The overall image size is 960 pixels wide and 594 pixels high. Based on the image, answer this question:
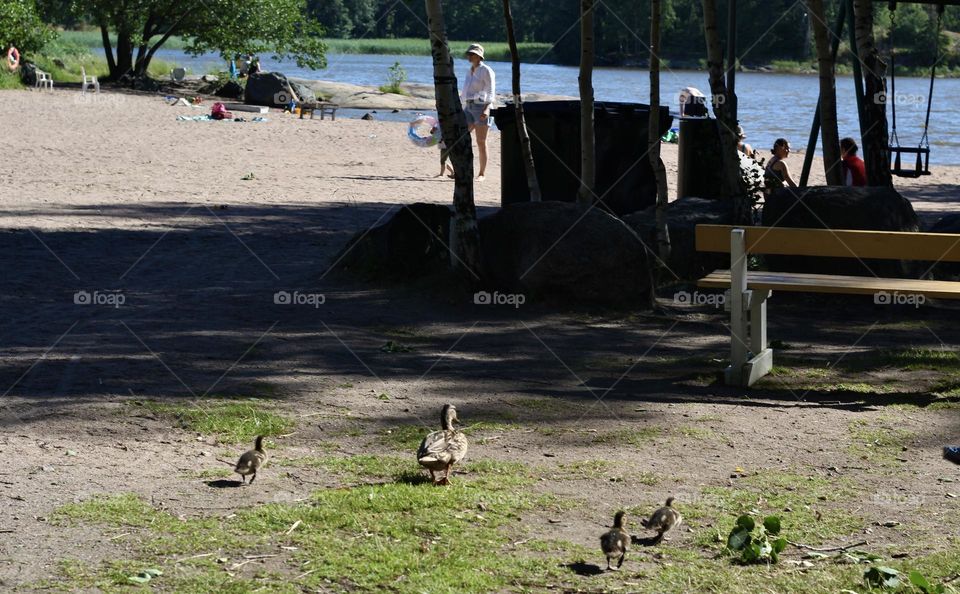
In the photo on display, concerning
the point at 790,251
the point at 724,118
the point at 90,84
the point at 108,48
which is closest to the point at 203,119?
the point at 90,84

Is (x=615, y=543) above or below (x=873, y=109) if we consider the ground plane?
below

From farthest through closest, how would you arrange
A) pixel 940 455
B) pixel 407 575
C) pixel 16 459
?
pixel 940 455 < pixel 16 459 < pixel 407 575

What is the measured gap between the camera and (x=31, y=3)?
42.8 m

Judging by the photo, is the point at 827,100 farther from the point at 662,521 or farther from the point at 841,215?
the point at 662,521

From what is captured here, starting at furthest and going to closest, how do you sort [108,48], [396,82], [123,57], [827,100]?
[396,82]
[123,57]
[108,48]
[827,100]

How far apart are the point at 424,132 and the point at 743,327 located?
18.9 metres

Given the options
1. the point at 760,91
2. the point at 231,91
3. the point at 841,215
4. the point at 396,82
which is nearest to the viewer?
the point at 841,215

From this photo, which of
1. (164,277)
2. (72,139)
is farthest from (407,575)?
(72,139)

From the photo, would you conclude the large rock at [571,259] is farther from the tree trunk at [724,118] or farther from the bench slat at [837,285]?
the tree trunk at [724,118]

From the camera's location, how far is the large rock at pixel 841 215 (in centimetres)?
1155

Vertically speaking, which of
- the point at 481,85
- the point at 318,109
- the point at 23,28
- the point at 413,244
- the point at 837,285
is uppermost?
the point at 23,28

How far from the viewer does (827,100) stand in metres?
13.9

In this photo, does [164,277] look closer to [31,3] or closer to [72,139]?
[72,139]

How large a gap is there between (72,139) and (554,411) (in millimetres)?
19182
